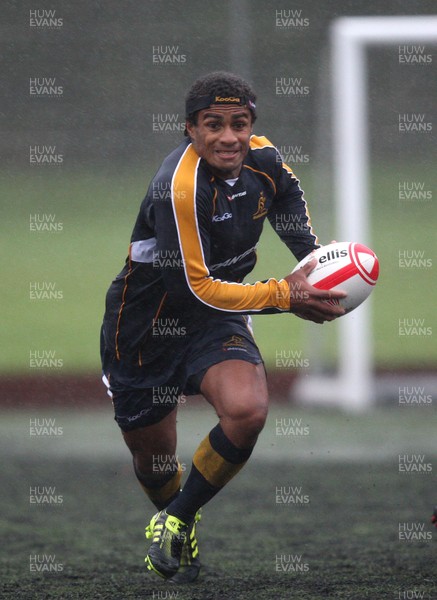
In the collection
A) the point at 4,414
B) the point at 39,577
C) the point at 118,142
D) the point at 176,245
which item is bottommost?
the point at 39,577

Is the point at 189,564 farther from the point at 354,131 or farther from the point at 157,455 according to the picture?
the point at 354,131

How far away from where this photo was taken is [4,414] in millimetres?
9711

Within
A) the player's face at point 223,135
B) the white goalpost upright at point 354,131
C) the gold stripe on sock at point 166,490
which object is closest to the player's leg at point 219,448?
the gold stripe on sock at point 166,490

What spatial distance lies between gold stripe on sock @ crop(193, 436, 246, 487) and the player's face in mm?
1153

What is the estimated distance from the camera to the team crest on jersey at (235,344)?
14.7 ft

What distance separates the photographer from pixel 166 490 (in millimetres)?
5055

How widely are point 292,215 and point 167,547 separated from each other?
156 centimetres

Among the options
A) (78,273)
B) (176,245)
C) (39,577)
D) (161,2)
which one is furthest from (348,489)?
(78,273)

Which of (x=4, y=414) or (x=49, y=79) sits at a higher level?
(x=49, y=79)

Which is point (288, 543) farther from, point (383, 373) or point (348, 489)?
point (383, 373)

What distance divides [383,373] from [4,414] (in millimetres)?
4344

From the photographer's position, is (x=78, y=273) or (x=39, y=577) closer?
(x=39, y=577)

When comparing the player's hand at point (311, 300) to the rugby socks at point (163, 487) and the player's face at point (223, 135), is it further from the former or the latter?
the rugby socks at point (163, 487)

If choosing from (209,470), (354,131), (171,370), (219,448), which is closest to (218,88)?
(171,370)
